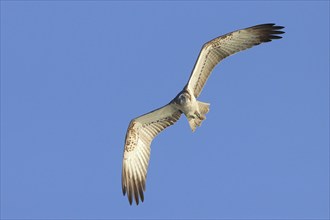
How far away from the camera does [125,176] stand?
18.1 metres

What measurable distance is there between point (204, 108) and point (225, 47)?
1.82 m

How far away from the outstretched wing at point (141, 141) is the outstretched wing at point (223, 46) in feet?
3.92

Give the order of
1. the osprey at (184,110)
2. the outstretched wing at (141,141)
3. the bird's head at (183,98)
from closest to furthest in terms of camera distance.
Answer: the bird's head at (183,98), the osprey at (184,110), the outstretched wing at (141,141)

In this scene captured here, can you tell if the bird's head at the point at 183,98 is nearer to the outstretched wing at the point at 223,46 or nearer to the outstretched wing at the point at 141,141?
the outstretched wing at the point at 223,46

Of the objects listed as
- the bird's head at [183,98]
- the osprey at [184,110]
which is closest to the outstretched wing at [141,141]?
the osprey at [184,110]

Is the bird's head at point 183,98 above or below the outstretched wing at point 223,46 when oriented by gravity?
below

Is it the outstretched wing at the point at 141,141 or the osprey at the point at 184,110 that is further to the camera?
the outstretched wing at the point at 141,141

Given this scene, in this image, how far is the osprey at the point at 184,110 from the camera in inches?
682

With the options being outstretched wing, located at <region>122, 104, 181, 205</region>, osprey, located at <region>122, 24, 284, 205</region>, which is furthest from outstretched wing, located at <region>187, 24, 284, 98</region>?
outstretched wing, located at <region>122, 104, 181, 205</region>

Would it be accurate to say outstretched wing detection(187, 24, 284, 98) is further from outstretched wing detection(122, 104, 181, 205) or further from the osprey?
outstretched wing detection(122, 104, 181, 205)

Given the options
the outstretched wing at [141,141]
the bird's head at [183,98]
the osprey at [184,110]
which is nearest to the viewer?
the bird's head at [183,98]

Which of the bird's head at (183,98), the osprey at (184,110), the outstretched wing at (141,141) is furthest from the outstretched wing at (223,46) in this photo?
the outstretched wing at (141,141)

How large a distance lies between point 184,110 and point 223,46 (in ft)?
6.88

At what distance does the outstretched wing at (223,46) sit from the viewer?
17.4 meters
